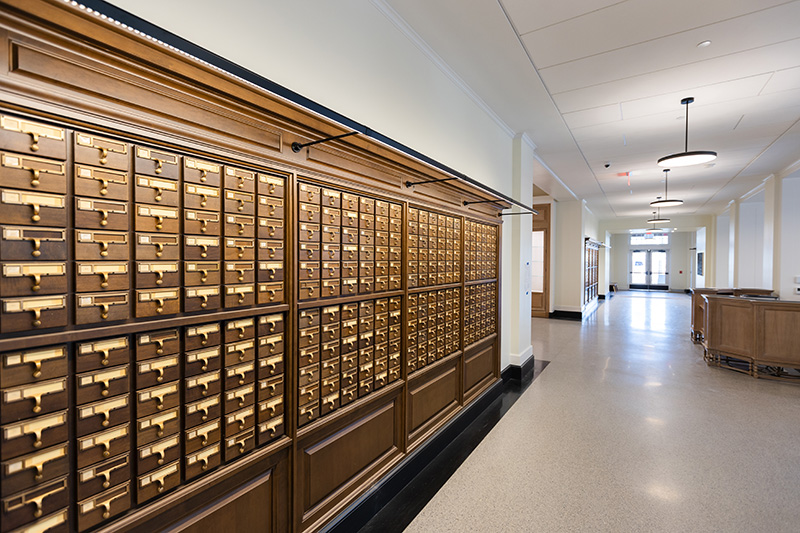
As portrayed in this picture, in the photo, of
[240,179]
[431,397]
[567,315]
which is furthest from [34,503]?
[567,315]

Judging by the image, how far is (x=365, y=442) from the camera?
7.49 feet

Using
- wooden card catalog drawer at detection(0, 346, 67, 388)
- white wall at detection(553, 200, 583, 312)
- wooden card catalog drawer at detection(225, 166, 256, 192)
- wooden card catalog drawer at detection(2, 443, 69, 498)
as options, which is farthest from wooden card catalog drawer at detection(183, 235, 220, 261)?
white wall at detection(553, 200, 583, 312)

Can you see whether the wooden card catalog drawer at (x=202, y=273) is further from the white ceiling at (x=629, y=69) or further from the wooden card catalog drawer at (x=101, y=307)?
the white ceiling at (x=629, y=69)

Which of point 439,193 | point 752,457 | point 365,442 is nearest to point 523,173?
point 439,193

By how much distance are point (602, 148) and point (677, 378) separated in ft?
10.9

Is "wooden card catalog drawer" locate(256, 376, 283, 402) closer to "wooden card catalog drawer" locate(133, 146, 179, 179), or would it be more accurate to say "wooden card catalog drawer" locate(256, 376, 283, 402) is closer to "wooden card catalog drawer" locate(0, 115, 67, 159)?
"wooden card catalog drawer" locate(133, 146, 179, 179)

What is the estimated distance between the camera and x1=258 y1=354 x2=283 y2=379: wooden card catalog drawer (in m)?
1.61

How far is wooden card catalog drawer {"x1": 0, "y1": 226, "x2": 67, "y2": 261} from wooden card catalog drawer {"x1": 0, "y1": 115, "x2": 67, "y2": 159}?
0.68ft

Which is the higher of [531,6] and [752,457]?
[531,6]

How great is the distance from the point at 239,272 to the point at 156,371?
446 mm

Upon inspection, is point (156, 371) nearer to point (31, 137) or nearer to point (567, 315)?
point (31, 137)

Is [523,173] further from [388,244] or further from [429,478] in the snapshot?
[429,478]

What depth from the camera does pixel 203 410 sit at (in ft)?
4.57

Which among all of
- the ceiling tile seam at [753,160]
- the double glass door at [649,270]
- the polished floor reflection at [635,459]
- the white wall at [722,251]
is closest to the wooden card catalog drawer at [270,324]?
the polished floor reflection at [635,459]
